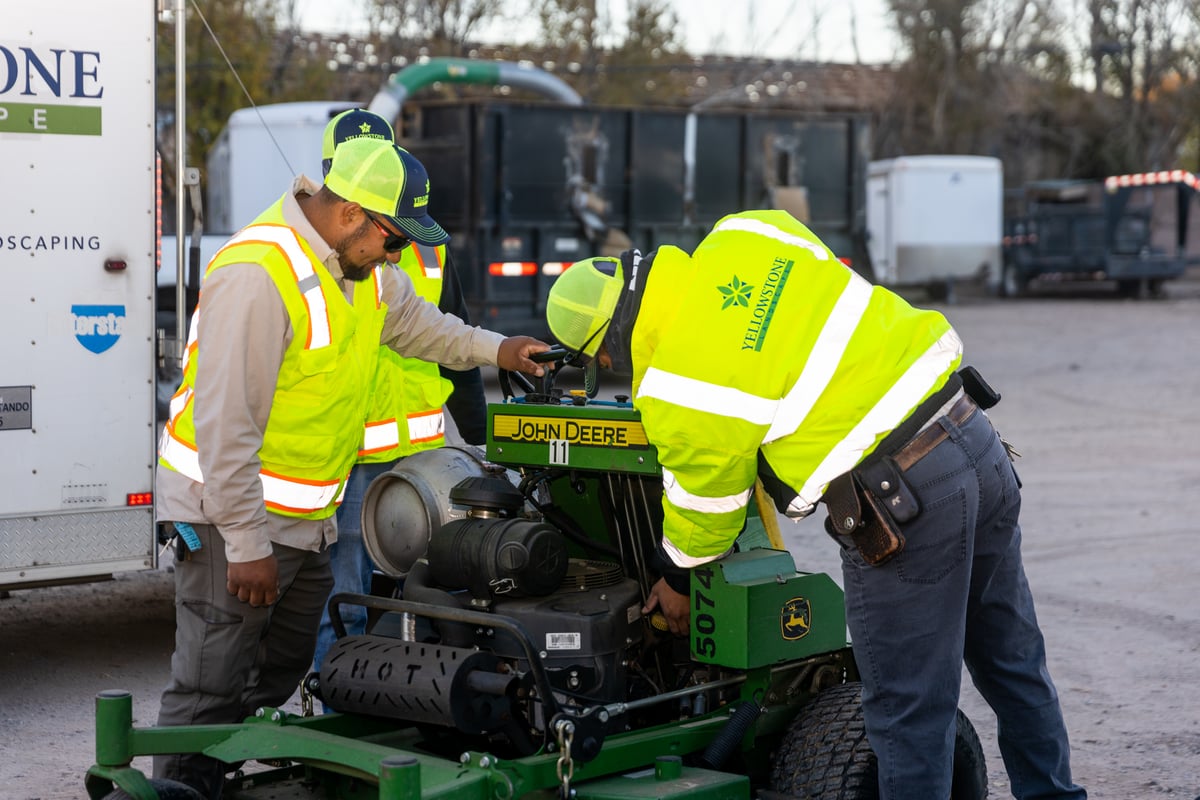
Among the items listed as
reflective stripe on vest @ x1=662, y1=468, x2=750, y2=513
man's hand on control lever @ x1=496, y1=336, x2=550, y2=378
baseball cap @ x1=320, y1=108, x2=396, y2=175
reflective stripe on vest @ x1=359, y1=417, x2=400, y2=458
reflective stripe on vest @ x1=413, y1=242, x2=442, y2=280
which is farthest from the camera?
reflective stripe on vest @ x1=413, y1=242, x2=442, y2=280

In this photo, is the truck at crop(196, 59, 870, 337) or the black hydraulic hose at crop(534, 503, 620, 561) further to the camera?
the truck at crop(196, 59, 870, 337)

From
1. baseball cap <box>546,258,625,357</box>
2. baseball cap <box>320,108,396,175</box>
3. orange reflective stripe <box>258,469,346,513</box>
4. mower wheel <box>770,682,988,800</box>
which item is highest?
baseball cap <box>320,108,396,175</box>

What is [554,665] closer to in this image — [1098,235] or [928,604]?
[928,604]

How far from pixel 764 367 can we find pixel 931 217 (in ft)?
74.2

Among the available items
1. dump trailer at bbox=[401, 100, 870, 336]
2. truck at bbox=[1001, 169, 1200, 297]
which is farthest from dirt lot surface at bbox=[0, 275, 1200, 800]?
truck at bbox=[1001, 169, 1200, 297]

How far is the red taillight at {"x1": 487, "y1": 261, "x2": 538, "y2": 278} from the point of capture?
1410 cm

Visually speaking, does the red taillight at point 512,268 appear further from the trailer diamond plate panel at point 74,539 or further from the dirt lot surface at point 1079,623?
the trailer diamond plate panel at point 74,539

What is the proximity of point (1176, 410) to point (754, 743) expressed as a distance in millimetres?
10992

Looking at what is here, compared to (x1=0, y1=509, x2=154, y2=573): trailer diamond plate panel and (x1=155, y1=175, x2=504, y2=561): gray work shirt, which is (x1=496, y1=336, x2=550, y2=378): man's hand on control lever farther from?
(x1=0, y1=509, x2=154, y2=573): trailer diamond plate panel

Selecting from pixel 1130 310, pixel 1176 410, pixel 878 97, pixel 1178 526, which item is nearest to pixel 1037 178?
pixel 878 97

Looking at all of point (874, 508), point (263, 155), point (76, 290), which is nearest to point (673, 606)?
point (874, 508)

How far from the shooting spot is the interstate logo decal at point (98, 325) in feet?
19.2

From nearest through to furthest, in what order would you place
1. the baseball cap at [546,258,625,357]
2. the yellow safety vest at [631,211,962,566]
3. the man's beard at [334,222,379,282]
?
the yellow safety vest at [631,211,962,566]
the baseball cap at [546,258,625,357]
the man's beard at [334,222,379,282]

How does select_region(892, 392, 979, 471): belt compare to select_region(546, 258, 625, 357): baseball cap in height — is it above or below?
below
